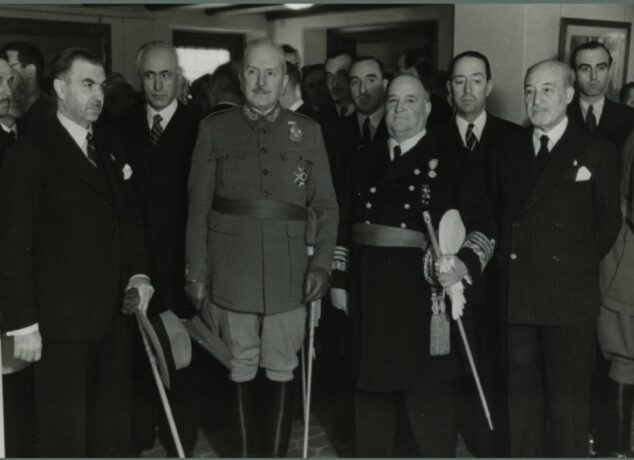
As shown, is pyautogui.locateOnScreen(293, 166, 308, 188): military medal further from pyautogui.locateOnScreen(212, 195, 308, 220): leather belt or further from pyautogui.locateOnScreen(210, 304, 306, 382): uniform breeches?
pyautogui.locateOnScreen(210, 304, 306, 382): uniform breeches

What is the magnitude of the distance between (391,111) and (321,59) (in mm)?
7592

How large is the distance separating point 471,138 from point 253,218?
3.91 ft

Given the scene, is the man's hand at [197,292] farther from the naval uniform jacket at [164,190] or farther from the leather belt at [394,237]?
the leather belt at [394,237]

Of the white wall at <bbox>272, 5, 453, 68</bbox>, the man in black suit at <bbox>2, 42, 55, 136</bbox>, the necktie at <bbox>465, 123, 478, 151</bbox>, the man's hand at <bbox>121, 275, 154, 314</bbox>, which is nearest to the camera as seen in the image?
the man's hand at <bbox>121, 275, 154, 314</bbox>

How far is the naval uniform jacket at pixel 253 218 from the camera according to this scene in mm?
3184

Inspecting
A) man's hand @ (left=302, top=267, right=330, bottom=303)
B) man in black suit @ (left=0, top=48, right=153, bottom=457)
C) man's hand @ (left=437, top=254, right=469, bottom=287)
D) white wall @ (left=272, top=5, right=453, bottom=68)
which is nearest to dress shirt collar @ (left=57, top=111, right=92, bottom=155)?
man in black suit @ (left=0, top=48, right=153, bottom=457)

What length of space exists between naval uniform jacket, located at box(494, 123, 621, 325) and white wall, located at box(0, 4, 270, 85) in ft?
25.9

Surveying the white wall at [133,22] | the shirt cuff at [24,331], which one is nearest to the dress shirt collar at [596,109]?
the shirt cuff at [24,331]

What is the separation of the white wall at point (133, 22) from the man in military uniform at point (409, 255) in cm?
752

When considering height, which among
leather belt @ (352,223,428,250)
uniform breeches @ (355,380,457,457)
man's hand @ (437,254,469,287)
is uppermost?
leather belt @ (352,223,428,250)

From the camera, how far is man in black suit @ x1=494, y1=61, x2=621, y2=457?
3.05m

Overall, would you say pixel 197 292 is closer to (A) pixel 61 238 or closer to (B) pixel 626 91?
(A) pixel 61 238

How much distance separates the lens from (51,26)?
9.60 metres

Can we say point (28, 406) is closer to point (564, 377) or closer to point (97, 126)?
point (97, 126)
